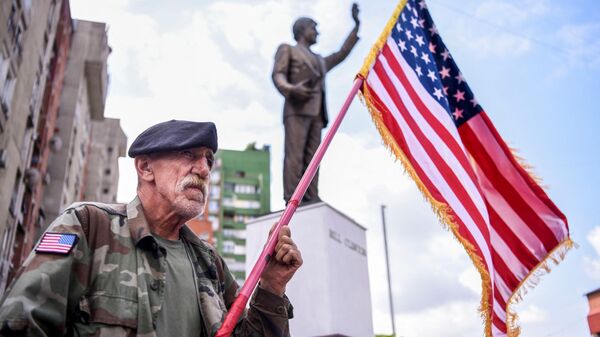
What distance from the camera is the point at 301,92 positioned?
8.00m

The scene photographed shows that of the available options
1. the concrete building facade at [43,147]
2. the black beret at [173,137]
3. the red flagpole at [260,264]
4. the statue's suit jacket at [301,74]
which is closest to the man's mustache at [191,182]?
the black beret at [173,137]

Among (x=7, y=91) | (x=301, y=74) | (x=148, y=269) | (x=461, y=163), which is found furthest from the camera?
(x=7, y=91)

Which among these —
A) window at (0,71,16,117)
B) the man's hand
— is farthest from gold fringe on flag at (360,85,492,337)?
window at (0,71,16,117)

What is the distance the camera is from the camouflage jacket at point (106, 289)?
1.96m

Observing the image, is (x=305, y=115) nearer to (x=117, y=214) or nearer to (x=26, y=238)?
(x=117, y=214)

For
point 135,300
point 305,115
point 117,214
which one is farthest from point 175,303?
point 305,115

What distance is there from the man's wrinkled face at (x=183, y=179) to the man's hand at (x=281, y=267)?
0.41m

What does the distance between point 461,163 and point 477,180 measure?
A: 0.22m

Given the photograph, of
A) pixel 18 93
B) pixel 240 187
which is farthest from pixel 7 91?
pixel 240 187

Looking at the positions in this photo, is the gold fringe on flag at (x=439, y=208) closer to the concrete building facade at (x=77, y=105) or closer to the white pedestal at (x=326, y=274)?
the white pedestal at (x=326, y=274)

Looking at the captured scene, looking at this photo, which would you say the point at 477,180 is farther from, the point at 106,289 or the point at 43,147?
the point at 43,147

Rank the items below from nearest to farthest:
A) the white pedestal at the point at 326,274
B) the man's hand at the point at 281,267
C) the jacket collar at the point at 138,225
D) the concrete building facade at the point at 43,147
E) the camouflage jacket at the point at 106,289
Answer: the camouflage jacket at the point at 106,289
the jacket collar at the point at 138,225
the man's hand at the point at 281,267
the white pedestal at the point at 326,274
the concrete building facade at the point at 43,147

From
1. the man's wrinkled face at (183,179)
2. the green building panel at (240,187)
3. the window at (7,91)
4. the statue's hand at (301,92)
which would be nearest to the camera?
the man's wrinkled face at (183,179)

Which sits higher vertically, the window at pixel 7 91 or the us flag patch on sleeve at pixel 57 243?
the window at pixel 7 91
